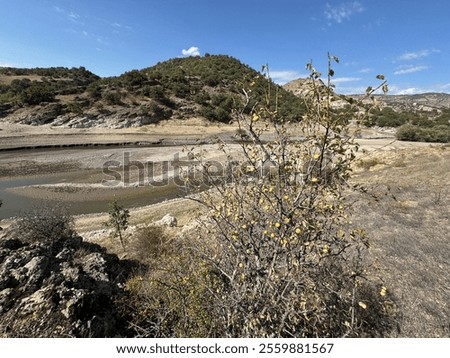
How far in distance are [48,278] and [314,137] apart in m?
5.48

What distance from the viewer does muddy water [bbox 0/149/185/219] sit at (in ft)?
73.6

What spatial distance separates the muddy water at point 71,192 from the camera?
22.4 m

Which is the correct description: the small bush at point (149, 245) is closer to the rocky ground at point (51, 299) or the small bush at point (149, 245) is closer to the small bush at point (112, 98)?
the rocky ground at point (51, 299)

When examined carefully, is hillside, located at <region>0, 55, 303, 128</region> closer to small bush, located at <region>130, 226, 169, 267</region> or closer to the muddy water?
the muddy water

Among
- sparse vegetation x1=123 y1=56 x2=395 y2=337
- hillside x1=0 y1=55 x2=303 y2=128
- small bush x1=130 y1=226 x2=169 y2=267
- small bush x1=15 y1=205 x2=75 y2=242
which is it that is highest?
hillside x1=0 y1=55 x2=303 y2=128

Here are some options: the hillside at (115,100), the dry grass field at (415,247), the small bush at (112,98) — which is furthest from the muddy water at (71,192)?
the small bush at (112,98)

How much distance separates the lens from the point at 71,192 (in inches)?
992

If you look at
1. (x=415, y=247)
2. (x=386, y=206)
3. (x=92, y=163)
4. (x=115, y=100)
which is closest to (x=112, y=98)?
(x=115, y=100)

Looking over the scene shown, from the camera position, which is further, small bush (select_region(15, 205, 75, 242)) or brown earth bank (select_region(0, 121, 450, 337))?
small bush (select_region(15, 205, 75, 242))

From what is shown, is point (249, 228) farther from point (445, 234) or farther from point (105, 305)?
point (445, 234)

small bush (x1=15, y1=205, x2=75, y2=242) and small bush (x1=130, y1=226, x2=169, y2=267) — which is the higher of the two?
small bush (x1=15, y1=205, x2=75, y2=242)

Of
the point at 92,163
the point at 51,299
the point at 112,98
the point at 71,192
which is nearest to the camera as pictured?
the point at 51,299

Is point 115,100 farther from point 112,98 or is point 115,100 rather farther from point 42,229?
point 42,229

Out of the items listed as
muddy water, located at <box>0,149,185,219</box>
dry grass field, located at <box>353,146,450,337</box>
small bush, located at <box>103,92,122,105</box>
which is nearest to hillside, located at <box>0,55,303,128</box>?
small bush, located at <box>103,92,122,105</box>
